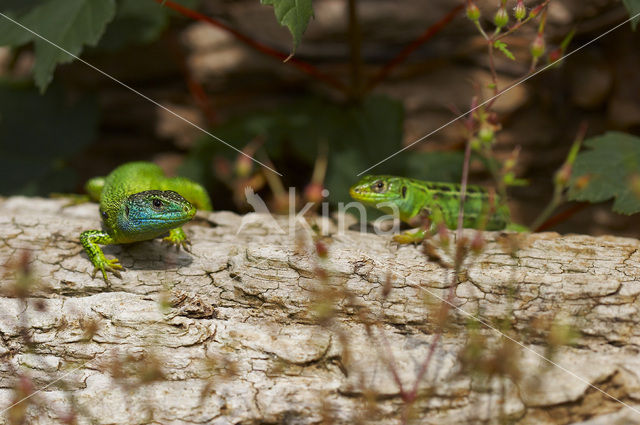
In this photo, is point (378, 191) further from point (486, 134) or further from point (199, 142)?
point (199, 142)

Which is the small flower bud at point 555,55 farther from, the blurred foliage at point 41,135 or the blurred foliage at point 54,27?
the blurred foliage at point 41,135

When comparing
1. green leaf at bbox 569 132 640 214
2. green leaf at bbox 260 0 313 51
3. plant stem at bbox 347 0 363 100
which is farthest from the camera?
plant stem at bbox 347 0 363 100

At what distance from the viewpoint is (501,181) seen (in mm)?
3229

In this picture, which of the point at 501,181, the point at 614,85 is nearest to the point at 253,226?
the point at 501,181

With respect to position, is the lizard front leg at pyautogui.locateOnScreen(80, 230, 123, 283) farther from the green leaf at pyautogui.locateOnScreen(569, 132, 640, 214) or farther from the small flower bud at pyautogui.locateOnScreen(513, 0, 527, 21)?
the green leaf at pyautogui.locateOnScreen(569, 132, 640, 214)

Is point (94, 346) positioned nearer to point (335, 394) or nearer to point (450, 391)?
point (335, 394)

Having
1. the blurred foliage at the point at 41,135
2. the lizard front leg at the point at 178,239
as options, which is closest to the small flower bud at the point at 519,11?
the lizard front leg at the point at 178,239

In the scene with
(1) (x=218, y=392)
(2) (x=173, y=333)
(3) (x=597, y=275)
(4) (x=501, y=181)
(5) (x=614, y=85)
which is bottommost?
(1) (x=218, y=392)

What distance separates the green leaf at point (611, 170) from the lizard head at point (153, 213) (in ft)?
Answer: 8.51

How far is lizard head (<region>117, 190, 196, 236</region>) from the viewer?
12.4 ft

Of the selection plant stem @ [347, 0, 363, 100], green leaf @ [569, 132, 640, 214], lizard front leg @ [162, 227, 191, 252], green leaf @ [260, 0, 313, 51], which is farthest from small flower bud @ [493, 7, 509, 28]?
lizard front leg @ [162, 227, 191, 252]

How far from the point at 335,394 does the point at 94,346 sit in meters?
1.40

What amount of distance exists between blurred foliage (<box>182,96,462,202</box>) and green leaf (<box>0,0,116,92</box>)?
1705 millimetres

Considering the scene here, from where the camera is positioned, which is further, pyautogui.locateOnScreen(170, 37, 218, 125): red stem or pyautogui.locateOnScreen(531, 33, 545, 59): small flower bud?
pyautogui.locateOnScreen(170, 37, 218, 125): red stem
